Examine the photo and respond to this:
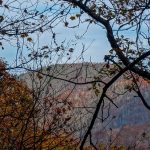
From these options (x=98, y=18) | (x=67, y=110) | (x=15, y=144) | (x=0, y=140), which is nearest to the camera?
(x=98, y=18)

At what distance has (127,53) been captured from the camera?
862 centimetres

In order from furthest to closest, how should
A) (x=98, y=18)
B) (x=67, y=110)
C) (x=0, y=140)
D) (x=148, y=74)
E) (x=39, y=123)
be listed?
(x=67, y=110) < (x=0, y=140) < (x=39, y=123) < (x=98, y=18) < (x=148, y=74)

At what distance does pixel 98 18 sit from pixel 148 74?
1627 mm

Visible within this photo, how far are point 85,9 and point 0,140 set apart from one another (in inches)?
233

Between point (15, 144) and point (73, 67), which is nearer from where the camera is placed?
point (15, 144)

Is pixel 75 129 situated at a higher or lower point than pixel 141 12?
lower

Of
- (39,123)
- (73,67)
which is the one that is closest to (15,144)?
(39,123)

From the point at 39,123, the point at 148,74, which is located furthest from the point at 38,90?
the point at 148,74

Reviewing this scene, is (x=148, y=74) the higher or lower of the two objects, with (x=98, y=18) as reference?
lower

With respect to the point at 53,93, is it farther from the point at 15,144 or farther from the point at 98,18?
the point at 98,18

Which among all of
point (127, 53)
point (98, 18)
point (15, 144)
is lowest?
point (15, 144)

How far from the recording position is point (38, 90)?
11.4 metres

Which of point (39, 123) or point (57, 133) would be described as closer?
point (39, 123)

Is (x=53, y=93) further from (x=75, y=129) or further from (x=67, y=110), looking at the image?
(x=67, y=110)
